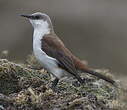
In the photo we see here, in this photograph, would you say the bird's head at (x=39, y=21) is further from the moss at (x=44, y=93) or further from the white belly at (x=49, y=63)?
the moss at (x=44, y=93)

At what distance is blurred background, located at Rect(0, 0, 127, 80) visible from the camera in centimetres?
2493

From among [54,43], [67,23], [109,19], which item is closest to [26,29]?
[67,23]

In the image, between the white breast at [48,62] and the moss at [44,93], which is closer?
the moss at [44,93]

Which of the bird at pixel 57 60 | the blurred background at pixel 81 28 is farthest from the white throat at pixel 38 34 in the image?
the blurred background at pixel 81 28

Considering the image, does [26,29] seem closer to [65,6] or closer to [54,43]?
[65,6]

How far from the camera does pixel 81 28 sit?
2744cm

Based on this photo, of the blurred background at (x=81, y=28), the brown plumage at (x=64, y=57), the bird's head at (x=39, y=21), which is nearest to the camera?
the brown plumage at (x=64, y=57)

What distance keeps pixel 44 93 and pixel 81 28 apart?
16354 millimetres

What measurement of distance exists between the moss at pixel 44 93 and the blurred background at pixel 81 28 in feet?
34.2

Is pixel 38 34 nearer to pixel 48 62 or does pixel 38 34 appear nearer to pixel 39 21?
pixel 39 21

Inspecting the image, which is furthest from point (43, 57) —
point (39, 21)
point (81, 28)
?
point (81, 28)

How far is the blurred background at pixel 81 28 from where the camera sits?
81.8ft

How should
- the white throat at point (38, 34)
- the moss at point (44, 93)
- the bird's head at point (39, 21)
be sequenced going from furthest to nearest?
the bird's head at point (39, 21)
the white throat at point (38, 34)
the moss at point (44, 93)

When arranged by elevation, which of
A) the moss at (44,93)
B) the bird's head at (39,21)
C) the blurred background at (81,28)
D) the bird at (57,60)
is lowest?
the moss at (44,93)
